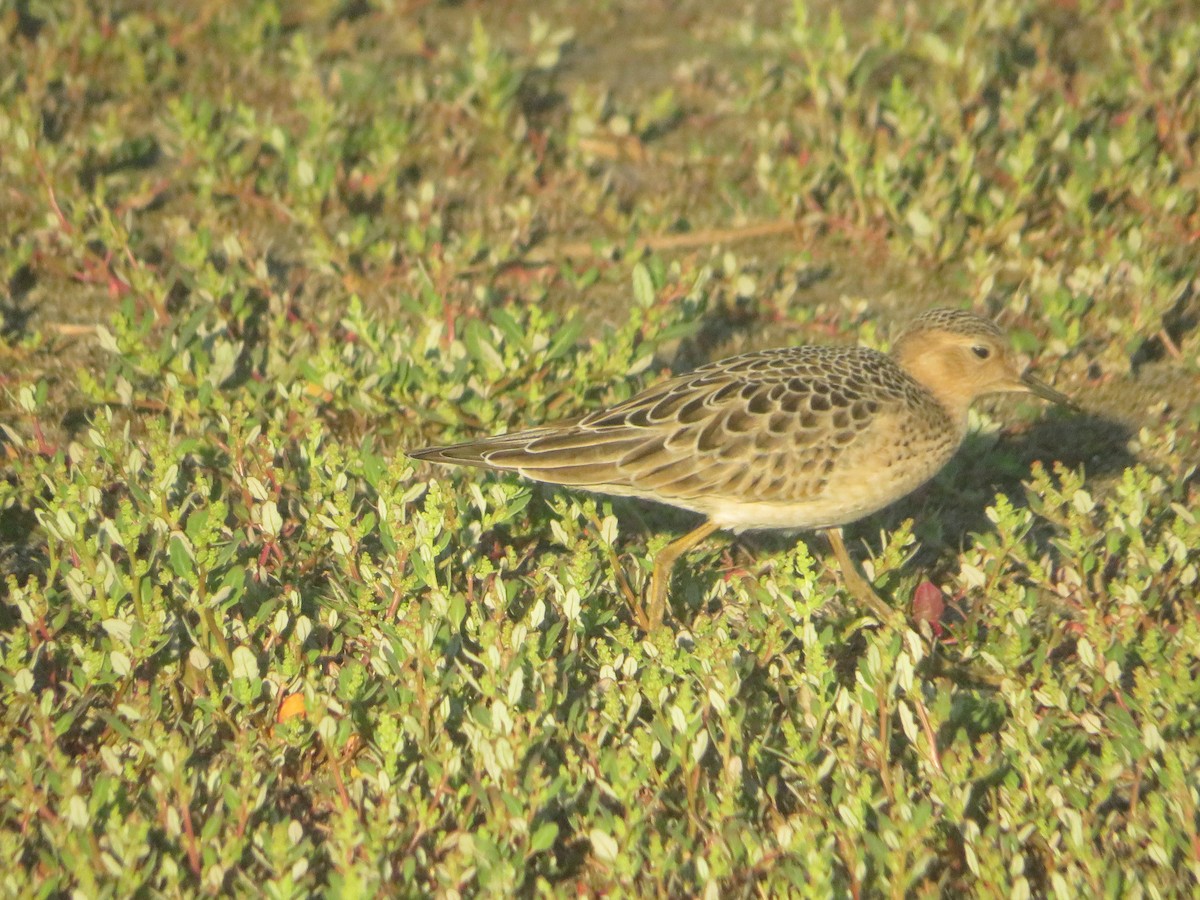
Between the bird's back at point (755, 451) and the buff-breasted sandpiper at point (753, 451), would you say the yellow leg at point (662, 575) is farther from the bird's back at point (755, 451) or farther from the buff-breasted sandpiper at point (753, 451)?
Answer: the bird's back at point (755, 451)

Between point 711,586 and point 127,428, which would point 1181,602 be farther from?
point 127,428

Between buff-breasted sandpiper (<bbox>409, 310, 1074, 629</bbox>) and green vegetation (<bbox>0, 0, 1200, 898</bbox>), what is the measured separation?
200 mm

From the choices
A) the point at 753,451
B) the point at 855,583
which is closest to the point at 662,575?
the point at 753,451

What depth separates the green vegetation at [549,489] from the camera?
15.6 feet

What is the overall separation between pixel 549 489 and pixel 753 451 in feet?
3.30

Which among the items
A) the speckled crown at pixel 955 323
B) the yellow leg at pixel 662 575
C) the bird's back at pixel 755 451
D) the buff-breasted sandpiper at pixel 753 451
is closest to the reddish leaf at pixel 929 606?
the buff-breasted sandpiper at pixel 753 451

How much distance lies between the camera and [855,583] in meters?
5.97

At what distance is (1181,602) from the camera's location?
19.2ft

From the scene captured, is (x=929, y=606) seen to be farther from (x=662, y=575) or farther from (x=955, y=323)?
(x=955, y=323)

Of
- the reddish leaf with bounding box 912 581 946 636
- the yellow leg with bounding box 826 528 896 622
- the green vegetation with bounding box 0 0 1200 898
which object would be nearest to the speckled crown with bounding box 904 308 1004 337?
the green vegetation with bounding box 0 0 1200 898

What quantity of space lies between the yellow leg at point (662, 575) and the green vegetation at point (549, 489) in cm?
10

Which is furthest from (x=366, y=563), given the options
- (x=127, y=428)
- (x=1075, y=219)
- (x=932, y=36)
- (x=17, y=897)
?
(x=932, y=36)

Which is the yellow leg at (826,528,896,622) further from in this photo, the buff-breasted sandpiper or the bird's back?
the bird's back

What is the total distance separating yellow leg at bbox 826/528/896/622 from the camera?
573 centimetres
